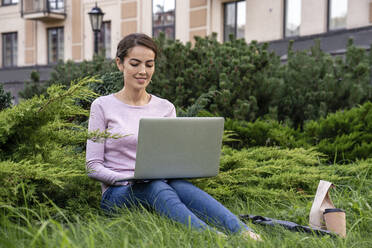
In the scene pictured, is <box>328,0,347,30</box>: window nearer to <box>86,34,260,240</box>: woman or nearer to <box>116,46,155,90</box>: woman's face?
<box>86,34,260,240</box>: woman

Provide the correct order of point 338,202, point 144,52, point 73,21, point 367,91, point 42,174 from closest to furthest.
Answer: point 42,174
point 144,52
point 338,202
point 367,91
point 73,21

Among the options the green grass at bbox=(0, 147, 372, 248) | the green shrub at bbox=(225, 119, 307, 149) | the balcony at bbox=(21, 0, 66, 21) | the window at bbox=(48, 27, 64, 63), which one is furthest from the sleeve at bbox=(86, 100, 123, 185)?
the window at bbox=(48, 27, 64, 63)

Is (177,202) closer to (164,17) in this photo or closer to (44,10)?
(164,17)

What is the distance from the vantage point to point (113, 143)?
3701mm

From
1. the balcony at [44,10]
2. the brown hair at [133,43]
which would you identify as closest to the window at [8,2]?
the balcony at [44,10]

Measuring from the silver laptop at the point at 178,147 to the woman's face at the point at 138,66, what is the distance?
0.74 metres

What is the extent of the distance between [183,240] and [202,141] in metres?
0.76

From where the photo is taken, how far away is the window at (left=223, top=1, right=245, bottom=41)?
17.6 m

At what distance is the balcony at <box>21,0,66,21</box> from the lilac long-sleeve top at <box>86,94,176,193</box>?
20.8 metres

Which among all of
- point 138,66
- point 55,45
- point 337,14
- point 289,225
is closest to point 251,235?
point 289,225

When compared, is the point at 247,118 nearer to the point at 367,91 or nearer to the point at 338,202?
the point at 367,91

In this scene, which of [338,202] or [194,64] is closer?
[338,202]

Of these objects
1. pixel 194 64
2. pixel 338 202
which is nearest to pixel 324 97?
pixel 194 64

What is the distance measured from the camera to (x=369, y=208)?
384 centimetres
